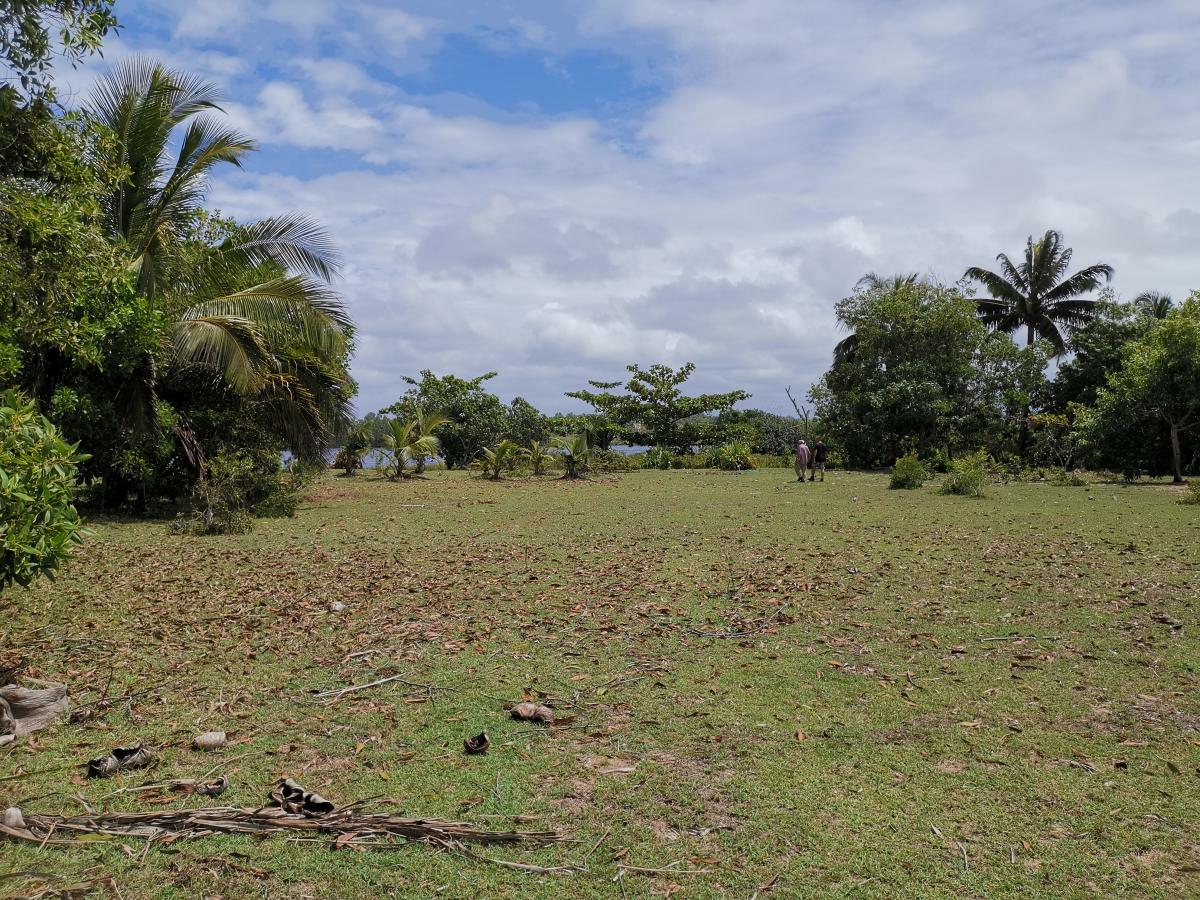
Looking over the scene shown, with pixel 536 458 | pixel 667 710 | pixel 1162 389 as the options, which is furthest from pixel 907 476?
pixel 667 710

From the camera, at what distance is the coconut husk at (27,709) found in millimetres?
4500

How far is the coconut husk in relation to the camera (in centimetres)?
450

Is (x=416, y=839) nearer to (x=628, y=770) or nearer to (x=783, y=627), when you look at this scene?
(x=628, y=770)

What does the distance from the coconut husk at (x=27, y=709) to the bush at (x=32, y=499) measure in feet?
2.10

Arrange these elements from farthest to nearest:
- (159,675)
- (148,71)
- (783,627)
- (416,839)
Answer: (148,71) → (783,627) → (159,675) → (416,839)

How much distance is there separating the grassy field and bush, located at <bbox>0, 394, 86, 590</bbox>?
100 centimetres

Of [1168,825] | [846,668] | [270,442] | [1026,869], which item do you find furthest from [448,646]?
[270,442]

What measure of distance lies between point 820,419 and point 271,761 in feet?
95.6

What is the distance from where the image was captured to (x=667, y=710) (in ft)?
16.4

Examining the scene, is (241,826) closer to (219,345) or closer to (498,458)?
(219,345)

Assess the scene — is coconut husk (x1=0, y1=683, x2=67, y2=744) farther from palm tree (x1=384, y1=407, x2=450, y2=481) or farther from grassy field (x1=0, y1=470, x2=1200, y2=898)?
palm tree (x1=384, y1=407, x2=450, y2=481)

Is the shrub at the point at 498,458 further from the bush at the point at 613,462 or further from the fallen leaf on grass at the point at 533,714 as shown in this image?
the fallen leaf on grass at the point at 533,714

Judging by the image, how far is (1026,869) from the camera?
3258 millimetres

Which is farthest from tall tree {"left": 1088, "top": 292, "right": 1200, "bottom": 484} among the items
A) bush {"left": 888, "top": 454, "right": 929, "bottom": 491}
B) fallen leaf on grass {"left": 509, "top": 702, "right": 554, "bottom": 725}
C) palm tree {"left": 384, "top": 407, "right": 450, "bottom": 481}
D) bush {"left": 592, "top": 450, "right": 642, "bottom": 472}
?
fallen leaf on grass {"left": 509, "top": 702, "right": 554, "bottom": 725}
